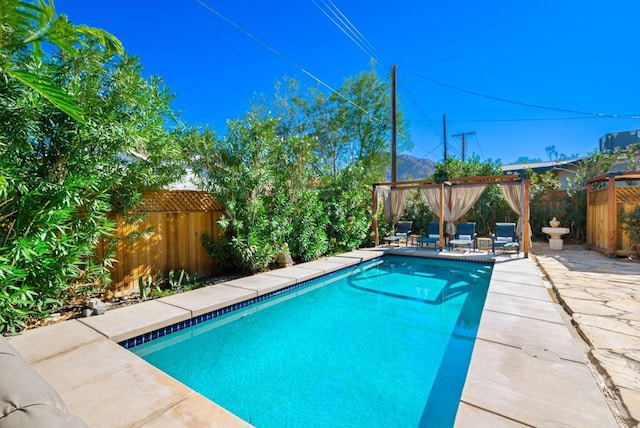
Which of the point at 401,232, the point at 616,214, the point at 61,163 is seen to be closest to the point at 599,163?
the point at 616,214

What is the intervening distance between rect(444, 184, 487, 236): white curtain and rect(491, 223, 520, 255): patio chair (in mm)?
1154

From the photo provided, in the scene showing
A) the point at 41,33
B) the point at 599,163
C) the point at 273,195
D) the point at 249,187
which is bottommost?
the point at 273,195

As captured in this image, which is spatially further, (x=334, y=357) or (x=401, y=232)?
(x=401, y=232)

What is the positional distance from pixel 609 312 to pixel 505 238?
209 inches

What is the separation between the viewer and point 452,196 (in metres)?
10.3

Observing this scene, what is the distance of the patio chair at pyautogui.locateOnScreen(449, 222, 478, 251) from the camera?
9219 millimetres

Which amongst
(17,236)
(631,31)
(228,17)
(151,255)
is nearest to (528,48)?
(631,31)

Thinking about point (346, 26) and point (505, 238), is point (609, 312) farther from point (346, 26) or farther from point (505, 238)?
point (346, 26)

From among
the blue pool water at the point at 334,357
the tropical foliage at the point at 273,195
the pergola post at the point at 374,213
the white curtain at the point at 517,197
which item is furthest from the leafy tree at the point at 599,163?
the blue pool water at the point at 334,357

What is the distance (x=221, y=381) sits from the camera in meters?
3.07

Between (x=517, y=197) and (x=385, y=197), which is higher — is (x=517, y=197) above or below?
below

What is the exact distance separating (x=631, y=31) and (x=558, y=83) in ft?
10.9

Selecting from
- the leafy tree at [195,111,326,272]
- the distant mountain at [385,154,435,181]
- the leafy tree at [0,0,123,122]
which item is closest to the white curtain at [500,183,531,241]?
the leafy tree at [195,111,326,272]

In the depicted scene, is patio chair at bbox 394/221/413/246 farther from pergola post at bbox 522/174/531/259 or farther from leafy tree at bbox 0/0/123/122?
leafy tree at bbox 0/0/123/122
